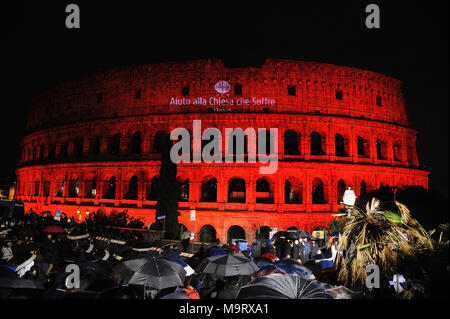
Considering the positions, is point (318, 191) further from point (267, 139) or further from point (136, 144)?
point (136, 144)

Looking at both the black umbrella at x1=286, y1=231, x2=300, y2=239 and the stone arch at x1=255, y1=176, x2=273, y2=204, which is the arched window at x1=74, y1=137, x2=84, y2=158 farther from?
the black umbrella at x1=286, y1=231, x2=300, y2=239

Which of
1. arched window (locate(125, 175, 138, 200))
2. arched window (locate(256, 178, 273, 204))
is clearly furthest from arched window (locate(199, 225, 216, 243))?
arched window (locate(125, 175, 138, 200))

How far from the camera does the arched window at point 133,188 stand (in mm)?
28405

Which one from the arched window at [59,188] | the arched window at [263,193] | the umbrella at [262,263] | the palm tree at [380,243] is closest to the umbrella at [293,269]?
the umbrella at [262,263]

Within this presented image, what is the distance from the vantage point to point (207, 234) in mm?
25297

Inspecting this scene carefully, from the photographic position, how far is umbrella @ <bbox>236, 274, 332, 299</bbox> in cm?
498

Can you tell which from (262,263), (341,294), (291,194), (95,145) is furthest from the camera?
(95,145)

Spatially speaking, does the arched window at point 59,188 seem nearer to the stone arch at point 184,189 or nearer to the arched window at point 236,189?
the stone arch at point 184,189

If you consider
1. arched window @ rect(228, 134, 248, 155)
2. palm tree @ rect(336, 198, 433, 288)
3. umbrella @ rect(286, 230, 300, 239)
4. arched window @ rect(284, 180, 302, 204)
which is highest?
arched window @ rect(228, 134, 248, 155)

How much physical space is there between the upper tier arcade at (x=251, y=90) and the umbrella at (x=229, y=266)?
1880 cm

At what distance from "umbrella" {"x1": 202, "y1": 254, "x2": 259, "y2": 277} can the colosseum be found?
51.3 ft

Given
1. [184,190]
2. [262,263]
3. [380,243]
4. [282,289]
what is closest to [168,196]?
[184,190]

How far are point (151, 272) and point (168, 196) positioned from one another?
1450cm
